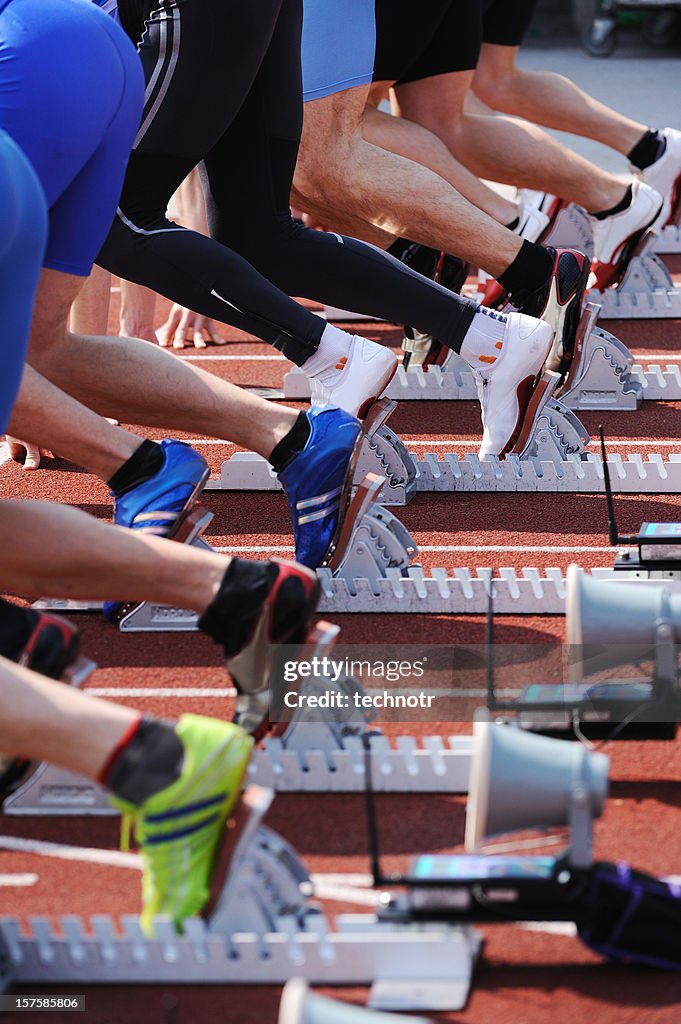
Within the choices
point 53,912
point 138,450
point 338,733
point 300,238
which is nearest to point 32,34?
point 138,450

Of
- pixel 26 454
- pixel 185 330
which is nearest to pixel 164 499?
pixel 26 454

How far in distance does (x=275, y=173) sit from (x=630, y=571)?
1334mm

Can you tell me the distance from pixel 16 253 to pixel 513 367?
187 centimetres

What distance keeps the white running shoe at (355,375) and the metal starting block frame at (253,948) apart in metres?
1.63

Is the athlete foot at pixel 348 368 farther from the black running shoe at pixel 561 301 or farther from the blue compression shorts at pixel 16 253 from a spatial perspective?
the blue compression shorts at pixel 16 253

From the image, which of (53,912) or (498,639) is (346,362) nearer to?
(498,639)

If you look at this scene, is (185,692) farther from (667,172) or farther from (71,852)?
(667,172)

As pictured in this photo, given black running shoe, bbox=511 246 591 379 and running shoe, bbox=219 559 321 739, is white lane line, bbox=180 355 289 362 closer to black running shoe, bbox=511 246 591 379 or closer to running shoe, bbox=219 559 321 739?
black running shoe, bbox=511 246 591 379

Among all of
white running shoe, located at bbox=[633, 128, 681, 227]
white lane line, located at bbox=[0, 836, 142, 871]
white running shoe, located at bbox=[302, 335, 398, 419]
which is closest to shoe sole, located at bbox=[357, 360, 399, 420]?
white running shoe, located at bbox=[302, 335, 398, 419]

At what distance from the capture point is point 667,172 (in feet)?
20.6

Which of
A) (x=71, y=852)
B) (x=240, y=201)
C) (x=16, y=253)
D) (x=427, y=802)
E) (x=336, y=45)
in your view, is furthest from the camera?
(x=336, y=45)

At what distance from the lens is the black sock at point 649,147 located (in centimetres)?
→ 621

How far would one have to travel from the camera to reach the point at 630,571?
132 inches

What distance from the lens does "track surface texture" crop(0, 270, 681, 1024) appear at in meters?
2.22
